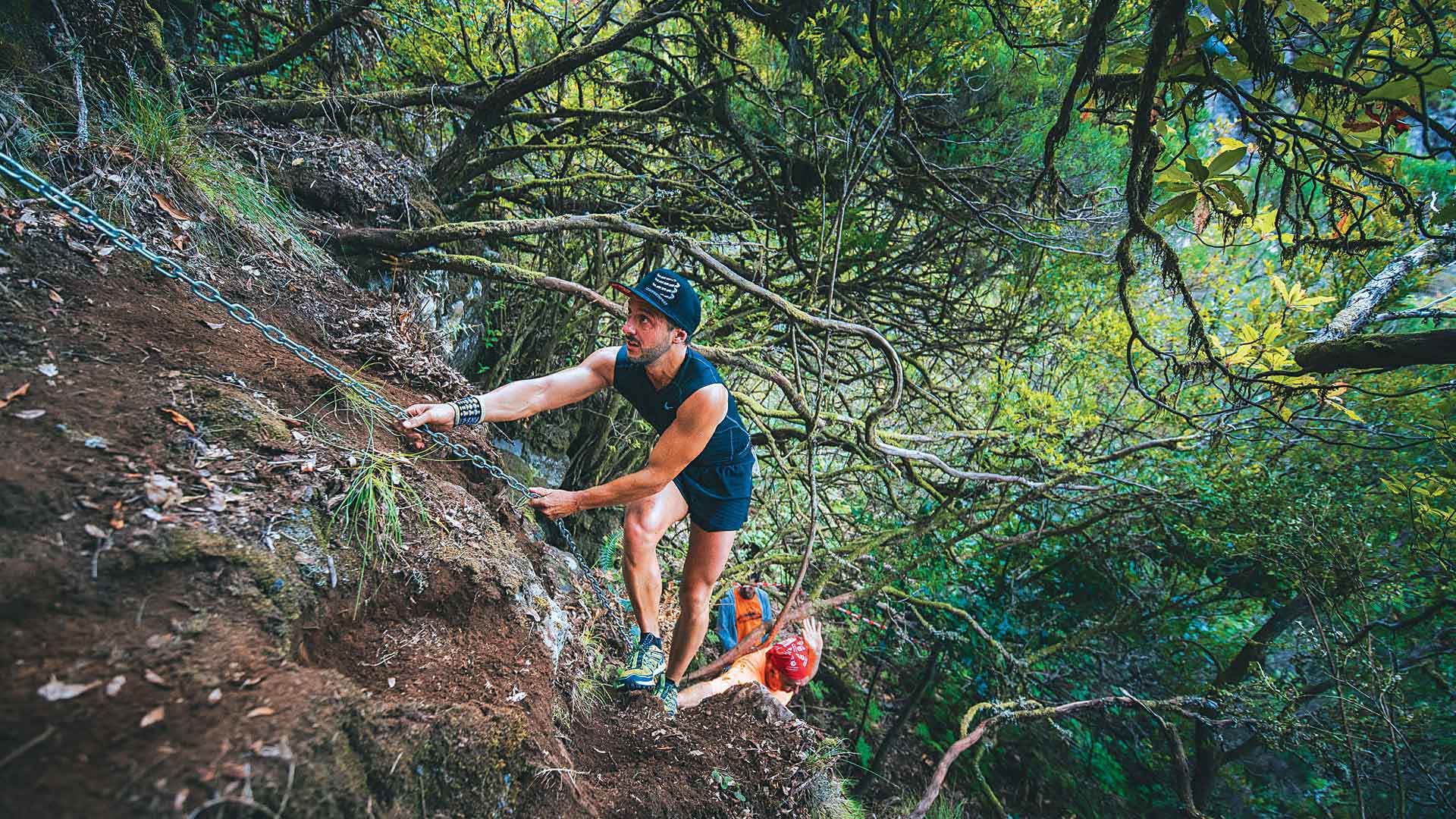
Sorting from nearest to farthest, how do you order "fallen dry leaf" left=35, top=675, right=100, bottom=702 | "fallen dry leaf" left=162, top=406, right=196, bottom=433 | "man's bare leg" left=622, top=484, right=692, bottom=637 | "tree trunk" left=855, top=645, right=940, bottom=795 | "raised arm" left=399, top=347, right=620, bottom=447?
"fallen dry leaf" left=35, top=675, right=100, bottom=702
"fallen dry leaf" left=162, top=406, right=196, bottom=433
"raised arm" left=399, top=347, right=620, bottom=447
"man's bare leg" left=622, top=484, right=692, bottom=637
"tree trunk" left=855, top=645, right=940, bottom=795

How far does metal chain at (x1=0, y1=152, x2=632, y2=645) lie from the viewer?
1.80 metres

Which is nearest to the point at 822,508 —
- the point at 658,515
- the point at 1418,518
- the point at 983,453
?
the point at 983,453

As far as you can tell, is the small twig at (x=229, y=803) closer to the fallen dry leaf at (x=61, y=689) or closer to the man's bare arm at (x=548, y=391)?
the fallen dry leaf at (x=61, y=689)

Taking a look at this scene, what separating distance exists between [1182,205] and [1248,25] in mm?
591

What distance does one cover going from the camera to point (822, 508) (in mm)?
6203

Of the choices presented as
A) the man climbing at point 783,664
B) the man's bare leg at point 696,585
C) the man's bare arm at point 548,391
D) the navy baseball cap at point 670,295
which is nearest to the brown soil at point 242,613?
the man's bare arm at point 548,391

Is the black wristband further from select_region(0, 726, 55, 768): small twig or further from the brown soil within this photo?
select_region(0, 726, 55, 768): small twig

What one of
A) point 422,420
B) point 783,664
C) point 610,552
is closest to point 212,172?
point 422,420

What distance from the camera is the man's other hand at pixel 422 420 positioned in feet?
9.10

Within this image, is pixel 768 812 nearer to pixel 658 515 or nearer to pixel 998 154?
pixel 658 515

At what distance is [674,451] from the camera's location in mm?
3092

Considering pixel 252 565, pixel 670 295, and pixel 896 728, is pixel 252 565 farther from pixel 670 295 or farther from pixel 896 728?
pixel 896 728

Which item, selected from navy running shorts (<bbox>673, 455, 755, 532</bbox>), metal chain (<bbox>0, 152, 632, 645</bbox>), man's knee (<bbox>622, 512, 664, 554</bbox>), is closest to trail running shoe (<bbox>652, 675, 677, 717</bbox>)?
metal chain (<bbox>0, 152, 632, 645</bbox>)

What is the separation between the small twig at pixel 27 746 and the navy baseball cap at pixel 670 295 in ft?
7.55
